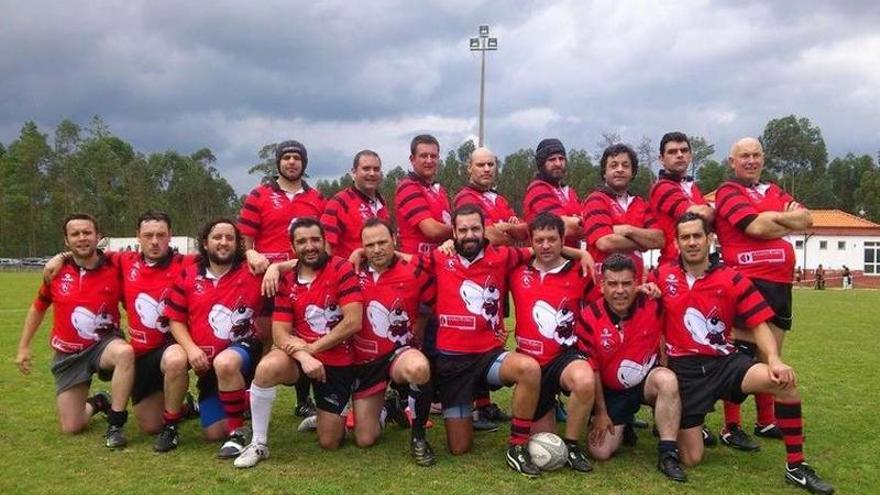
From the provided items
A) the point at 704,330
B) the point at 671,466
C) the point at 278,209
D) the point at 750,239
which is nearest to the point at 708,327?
the point at 704,330

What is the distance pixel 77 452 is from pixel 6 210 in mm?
57048

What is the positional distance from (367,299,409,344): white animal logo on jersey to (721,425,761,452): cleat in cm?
277

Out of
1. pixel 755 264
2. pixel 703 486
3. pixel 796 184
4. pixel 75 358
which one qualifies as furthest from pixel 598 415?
pixel 796 184

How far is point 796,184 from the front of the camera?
8044cm

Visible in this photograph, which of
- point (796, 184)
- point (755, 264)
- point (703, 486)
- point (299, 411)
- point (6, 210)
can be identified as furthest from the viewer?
point (796, 184)

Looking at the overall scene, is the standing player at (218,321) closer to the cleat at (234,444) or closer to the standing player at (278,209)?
the cleat at (234,444)

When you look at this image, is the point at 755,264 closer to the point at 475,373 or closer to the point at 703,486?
the point at 703,486

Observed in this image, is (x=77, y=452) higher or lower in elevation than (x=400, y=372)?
lower

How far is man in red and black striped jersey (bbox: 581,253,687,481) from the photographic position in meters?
4.96

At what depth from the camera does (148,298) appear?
5758 millimetres

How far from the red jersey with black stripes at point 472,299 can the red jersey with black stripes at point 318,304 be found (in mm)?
759

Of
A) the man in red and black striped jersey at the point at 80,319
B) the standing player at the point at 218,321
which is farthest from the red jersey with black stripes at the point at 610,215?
the man in red and black striped jersey at the point at 80,319

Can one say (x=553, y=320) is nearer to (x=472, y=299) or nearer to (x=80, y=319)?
(x=472, y=299)

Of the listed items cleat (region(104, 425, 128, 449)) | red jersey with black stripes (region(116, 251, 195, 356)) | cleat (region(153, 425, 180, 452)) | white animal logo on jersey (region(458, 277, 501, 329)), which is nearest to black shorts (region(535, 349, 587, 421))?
white animal logo on jersey (region(458, 277, 501, 329))
